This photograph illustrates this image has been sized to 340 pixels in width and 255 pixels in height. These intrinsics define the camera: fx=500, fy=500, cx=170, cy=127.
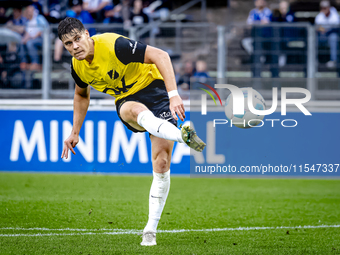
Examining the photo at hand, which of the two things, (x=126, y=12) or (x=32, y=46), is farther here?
(x=126, y=12)

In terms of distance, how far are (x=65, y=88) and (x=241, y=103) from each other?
390cm

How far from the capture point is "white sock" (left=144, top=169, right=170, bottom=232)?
14.0 ft

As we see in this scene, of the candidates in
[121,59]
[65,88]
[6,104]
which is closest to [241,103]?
[121,59]

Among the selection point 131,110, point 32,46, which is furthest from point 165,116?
point 32,46

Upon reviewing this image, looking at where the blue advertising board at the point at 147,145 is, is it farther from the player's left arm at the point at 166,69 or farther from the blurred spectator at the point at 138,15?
the player's left arm at the point at 166,69

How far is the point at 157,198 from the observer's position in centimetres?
436

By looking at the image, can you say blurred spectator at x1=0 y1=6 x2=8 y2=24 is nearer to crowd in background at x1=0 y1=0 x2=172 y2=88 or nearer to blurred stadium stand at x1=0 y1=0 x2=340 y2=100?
crowd in background at x1=0 y1=0 x2=172 y2=88

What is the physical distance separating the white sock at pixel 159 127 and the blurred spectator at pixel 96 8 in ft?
22.8

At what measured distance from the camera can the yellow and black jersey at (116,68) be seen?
4.23 meters

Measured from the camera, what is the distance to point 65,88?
9.57m

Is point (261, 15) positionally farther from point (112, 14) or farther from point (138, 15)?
point (112, 14)

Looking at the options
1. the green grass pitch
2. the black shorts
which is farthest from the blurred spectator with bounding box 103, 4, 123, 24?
the black shorts

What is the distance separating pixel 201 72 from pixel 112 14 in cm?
257

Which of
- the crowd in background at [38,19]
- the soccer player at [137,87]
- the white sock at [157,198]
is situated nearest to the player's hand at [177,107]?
the soccer player at [137,87]
